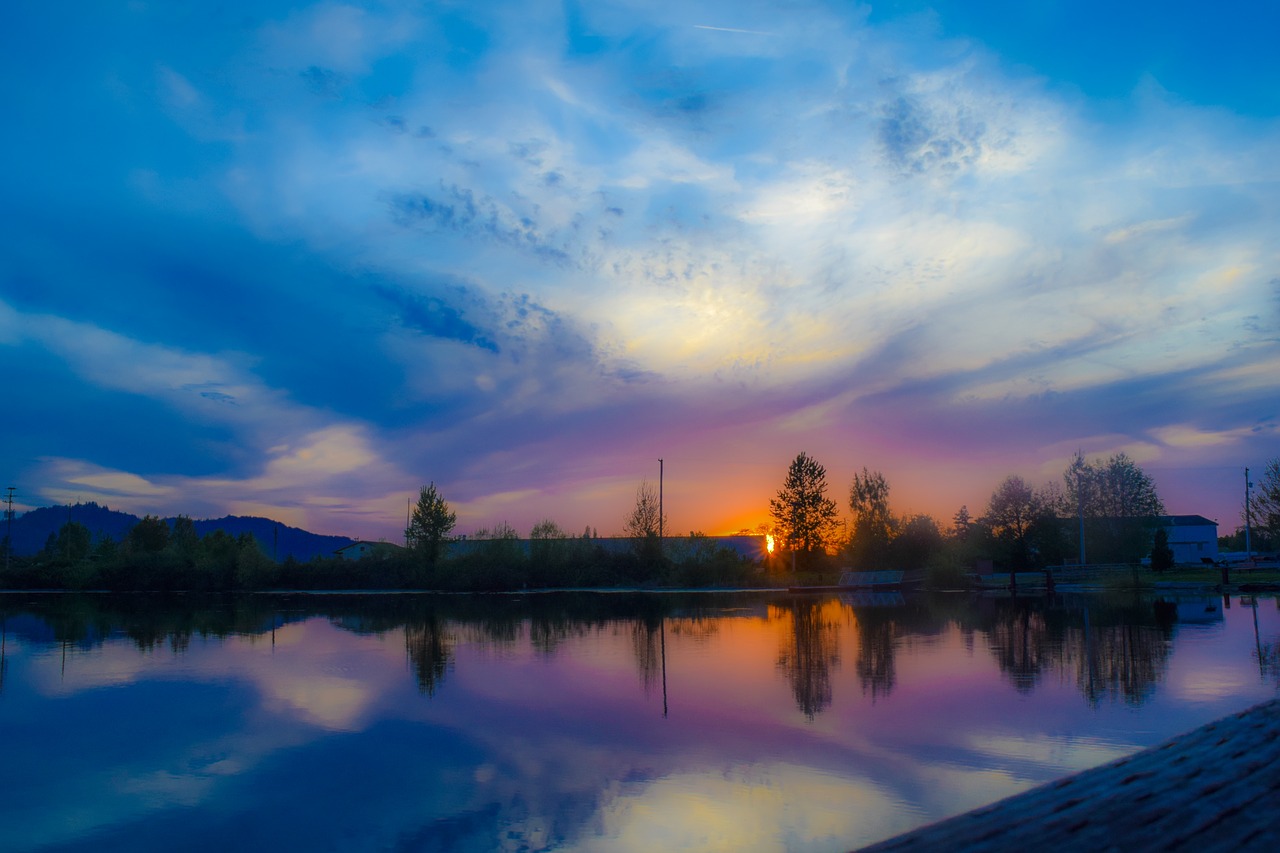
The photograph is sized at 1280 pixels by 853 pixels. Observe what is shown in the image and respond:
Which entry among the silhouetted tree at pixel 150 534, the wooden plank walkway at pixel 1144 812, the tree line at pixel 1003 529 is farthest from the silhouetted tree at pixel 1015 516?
the silhouetted tree at pixel 150 534

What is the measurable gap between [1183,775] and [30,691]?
16752 mm

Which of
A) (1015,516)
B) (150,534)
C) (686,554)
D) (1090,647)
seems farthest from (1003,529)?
(150,534)

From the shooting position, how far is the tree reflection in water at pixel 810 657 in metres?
12.0

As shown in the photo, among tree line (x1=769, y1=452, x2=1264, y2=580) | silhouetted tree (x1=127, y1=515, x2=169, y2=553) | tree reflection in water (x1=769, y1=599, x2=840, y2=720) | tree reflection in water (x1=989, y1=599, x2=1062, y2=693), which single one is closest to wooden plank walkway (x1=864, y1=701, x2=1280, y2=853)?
tree reflection in water (x1=769, y1=599, x2=840, y2=720)

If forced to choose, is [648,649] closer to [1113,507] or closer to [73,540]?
[1113,507]

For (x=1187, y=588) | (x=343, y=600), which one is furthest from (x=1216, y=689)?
(x=343, y=600)

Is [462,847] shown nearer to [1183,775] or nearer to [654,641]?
[1183,775]

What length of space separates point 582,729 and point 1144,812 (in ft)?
23.3

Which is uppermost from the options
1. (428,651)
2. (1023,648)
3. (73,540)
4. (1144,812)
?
(73,540)

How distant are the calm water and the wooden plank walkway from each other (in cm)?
184

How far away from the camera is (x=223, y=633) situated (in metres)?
24.5

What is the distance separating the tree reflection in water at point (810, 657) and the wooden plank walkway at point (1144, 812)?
5624mm

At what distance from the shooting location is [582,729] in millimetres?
10430

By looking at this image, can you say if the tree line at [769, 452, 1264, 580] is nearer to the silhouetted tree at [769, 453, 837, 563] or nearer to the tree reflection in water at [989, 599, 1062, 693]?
the silhouetted tree at [769, 453, 837, 563]
